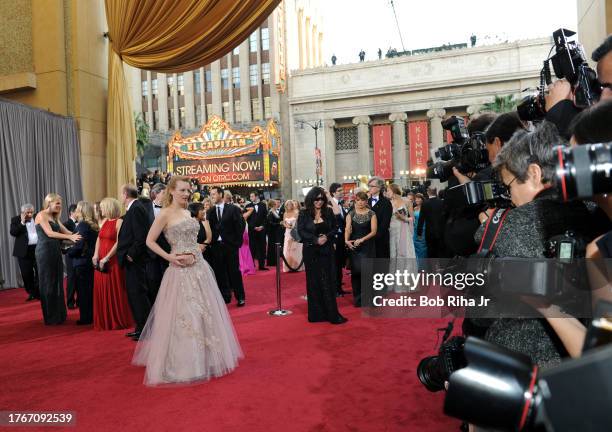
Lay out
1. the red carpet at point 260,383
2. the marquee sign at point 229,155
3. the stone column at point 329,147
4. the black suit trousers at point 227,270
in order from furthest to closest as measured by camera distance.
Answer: the stone column at point 329,147 → the marquee sign at point 229,155 → the black suit trousers at point 227,270 → the red carpet at point 260,383

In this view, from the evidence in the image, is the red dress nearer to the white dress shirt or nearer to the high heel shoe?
the high heel shoe

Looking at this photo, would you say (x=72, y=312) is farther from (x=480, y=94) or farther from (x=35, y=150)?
(x=480, y=94)

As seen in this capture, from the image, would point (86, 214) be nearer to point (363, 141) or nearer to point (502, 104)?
point (502, 104)

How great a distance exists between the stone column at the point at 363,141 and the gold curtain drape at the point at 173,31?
28.1m

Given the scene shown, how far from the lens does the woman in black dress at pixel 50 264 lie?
5.93 meters

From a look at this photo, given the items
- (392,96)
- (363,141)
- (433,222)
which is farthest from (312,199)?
(392,96)

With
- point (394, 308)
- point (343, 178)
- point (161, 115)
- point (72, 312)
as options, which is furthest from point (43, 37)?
point (161, 115)

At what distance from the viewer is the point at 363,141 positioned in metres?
35.4

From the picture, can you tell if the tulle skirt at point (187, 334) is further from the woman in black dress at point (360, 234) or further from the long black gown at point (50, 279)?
the woman in black dress at point (360, 234)

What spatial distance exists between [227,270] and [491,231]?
230 inches

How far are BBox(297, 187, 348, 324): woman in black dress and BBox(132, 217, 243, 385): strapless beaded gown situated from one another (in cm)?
159

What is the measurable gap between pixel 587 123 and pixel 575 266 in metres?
0.40

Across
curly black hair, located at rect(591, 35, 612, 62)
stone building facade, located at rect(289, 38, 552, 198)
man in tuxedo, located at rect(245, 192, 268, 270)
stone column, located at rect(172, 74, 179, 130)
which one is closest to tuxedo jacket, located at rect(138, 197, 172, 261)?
curly black hair, located at rect(591, 35, 612, 62)

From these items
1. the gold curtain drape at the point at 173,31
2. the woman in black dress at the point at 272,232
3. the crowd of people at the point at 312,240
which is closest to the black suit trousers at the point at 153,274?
the crowd of people at the point at 312,240
